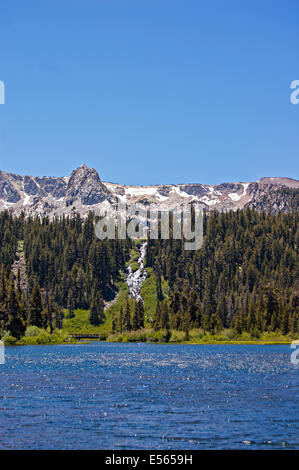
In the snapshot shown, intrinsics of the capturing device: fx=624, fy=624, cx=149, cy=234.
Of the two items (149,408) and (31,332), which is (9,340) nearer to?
(31,332)

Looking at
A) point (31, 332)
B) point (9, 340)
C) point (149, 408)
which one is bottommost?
point (9, 340)

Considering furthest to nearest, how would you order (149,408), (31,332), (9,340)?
(31,332) → (9,340) → (149,408)

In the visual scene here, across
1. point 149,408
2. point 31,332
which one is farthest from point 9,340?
point 149,408

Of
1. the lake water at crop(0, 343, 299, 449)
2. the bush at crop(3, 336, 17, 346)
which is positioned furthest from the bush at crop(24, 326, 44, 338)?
the lake water at crop(0, 343, 299, 449)

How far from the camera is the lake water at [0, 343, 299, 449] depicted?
4453 centimetres

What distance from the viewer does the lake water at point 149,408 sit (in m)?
44.5

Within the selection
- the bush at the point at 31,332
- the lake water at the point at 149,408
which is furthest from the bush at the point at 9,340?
the lake water at the point at 149,408

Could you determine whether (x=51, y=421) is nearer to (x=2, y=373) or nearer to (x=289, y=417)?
(x=289, y=417)

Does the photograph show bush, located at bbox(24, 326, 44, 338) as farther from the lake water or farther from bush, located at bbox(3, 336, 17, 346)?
the lake water

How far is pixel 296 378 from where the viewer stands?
83.6 metres

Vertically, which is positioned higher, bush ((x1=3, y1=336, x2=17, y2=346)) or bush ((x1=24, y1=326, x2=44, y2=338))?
bush ((x1=24, y1=326, x2=44, y2=338))

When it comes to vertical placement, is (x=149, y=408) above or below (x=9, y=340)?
above

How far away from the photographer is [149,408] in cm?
5841

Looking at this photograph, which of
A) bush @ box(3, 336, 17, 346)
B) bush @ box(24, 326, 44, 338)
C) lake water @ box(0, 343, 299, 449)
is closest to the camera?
lake water @ box(0, 343, 299, 449)
